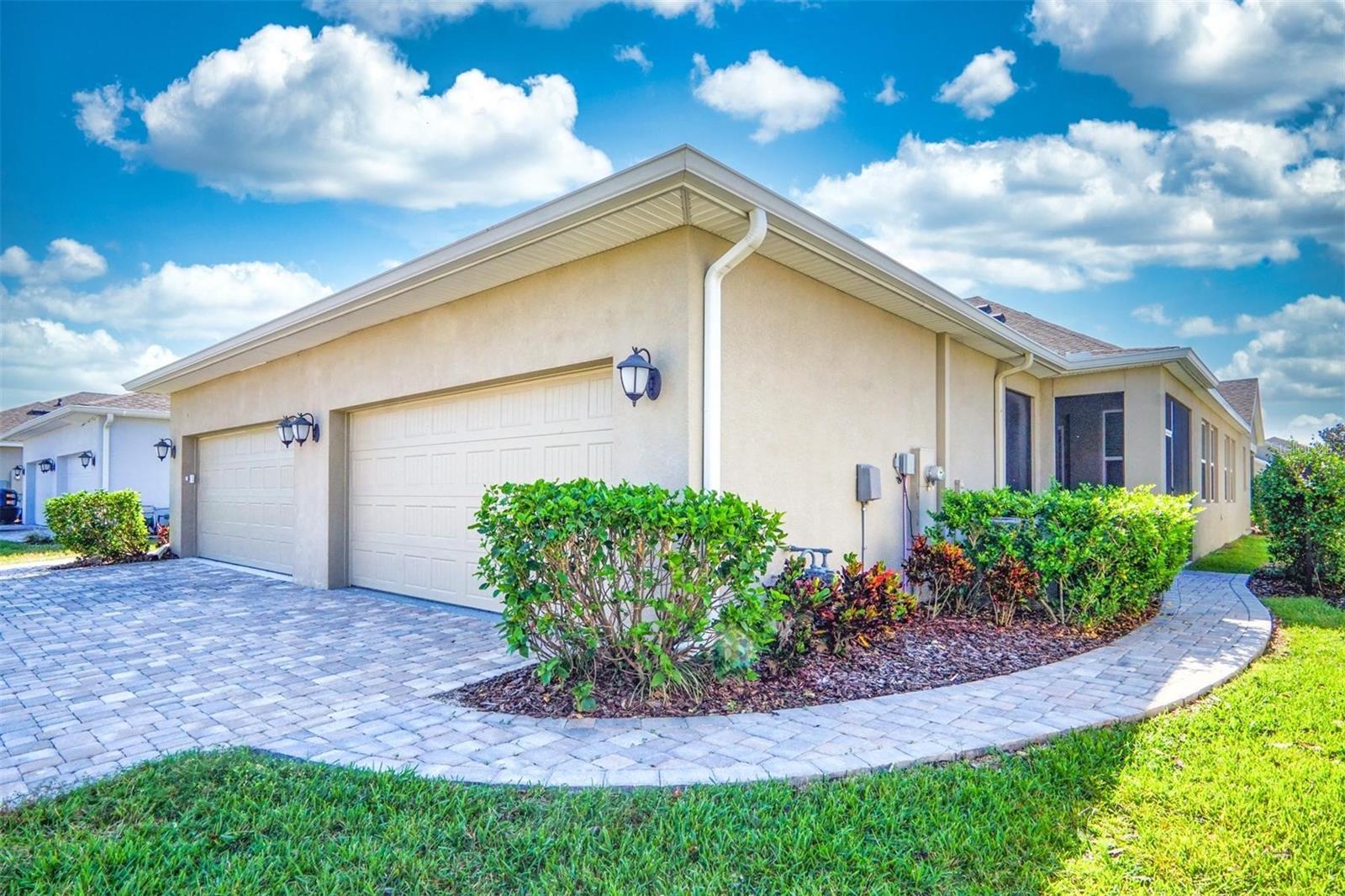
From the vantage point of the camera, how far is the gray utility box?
6832 millimetres

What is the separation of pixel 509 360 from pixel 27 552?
14.6 m

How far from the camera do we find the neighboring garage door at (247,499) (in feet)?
34.3

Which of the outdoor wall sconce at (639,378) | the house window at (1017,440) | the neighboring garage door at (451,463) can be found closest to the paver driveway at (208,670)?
the neighboring garage door at (451,463)

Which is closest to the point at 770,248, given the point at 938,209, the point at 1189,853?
the point at 1189,853

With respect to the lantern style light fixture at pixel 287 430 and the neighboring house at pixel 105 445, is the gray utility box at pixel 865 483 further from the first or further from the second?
the neighboring house at pixel 105 445

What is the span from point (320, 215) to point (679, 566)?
8218 mm

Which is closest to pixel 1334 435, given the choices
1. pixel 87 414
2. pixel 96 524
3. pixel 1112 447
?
pixel 1112 447

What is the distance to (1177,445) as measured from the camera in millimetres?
12117

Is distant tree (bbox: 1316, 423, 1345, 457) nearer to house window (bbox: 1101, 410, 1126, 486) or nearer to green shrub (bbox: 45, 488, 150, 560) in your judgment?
house window (bbox: 1101, 410, 1126, 486)

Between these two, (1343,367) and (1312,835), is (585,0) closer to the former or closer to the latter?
(1312,835)

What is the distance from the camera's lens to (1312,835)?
2713mm

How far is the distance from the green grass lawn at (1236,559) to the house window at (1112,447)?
172 cm

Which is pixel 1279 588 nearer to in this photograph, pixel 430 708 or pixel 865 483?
pixel 865 483

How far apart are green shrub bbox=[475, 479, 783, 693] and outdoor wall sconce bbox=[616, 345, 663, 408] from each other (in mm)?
1038
